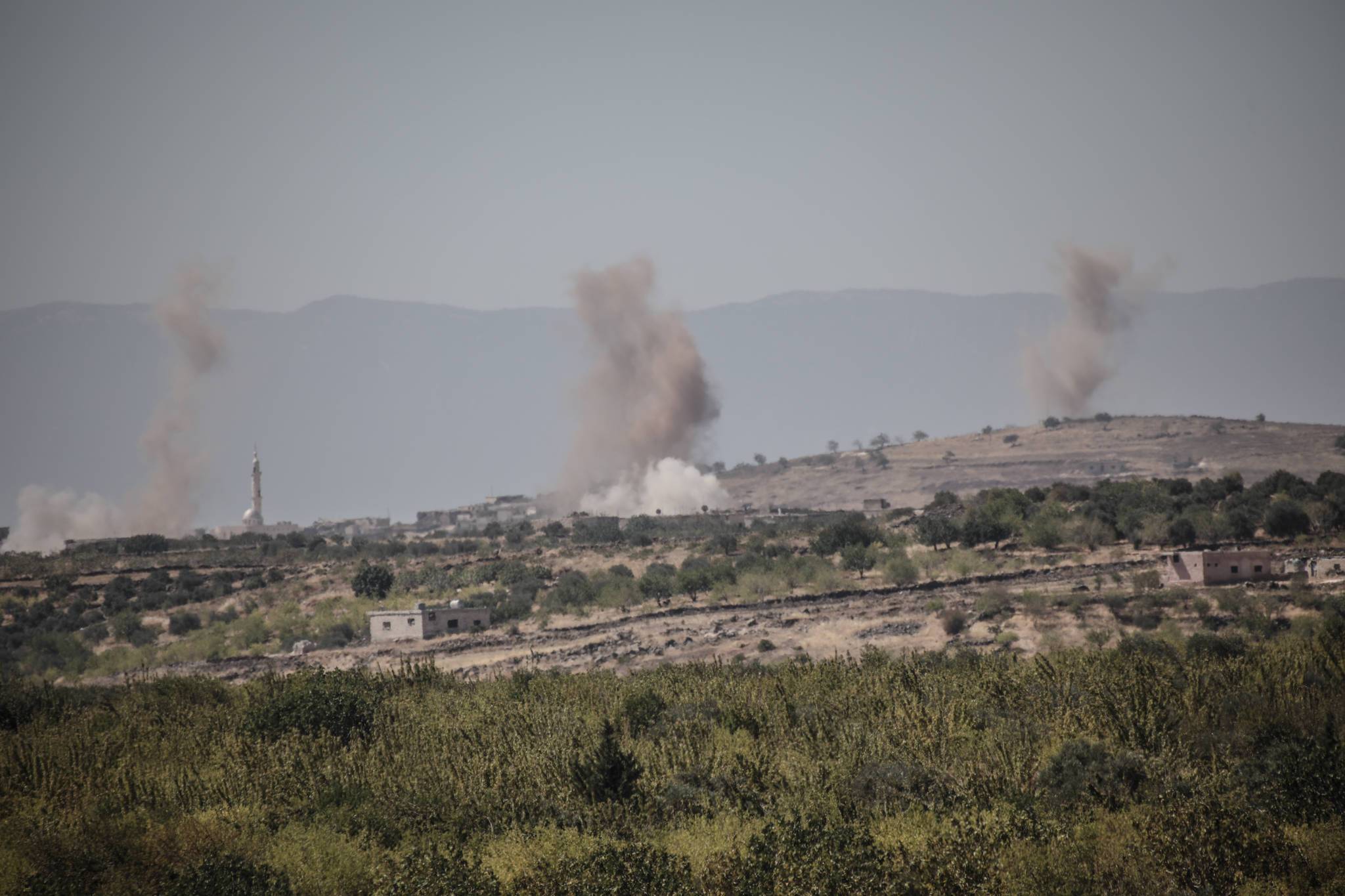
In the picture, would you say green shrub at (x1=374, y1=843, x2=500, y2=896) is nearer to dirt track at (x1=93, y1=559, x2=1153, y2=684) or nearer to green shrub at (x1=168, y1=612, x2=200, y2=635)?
dirt track at (x1=93, y1=559, x2=1153, y2=684)

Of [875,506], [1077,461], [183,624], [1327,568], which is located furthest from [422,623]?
[1077,461]

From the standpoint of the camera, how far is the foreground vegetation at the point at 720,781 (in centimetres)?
2352

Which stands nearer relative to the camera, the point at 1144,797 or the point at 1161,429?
the point at 1144,797

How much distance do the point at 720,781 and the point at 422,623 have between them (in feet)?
129

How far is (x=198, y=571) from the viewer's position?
100812 millimetres

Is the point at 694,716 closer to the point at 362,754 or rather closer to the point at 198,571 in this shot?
the point at 362,754

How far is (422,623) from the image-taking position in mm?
67688

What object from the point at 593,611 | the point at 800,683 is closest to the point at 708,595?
the point at 593,611

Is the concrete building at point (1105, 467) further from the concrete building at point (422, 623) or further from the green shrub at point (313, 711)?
the green shrub at point (313, 711)

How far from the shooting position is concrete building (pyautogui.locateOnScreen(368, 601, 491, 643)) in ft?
222

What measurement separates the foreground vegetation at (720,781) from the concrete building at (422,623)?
2294 centimetres

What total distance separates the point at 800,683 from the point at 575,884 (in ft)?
58.2

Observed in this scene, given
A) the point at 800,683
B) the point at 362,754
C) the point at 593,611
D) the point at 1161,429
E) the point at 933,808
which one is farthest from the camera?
the point at 1161,429

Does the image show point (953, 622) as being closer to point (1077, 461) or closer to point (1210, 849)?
point (1210, 849)
